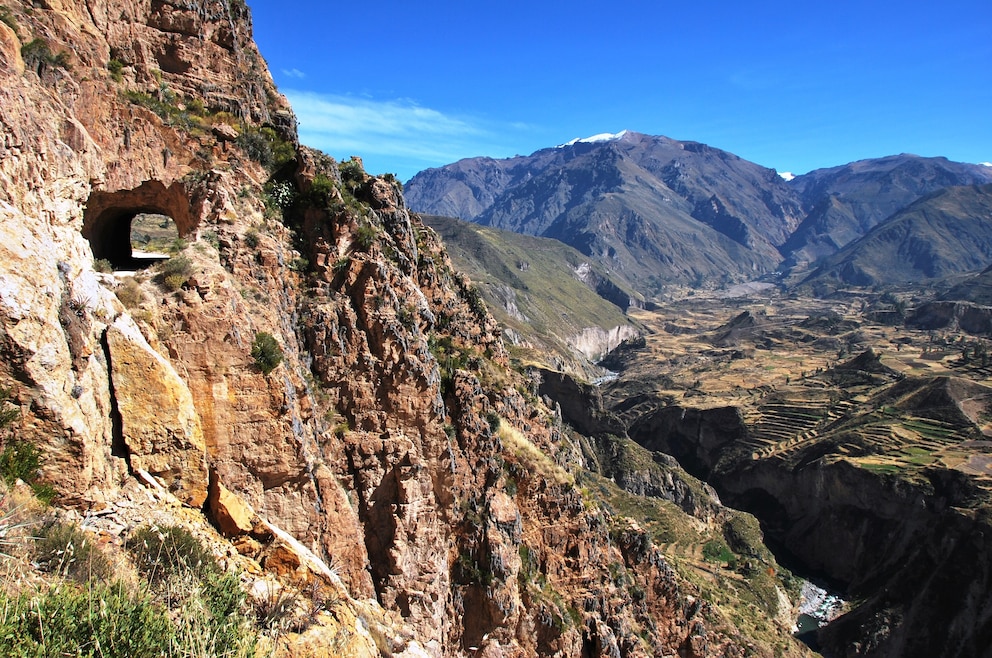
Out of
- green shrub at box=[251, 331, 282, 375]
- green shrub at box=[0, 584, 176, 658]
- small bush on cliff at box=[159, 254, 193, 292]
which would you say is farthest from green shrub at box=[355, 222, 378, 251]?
green shrub at box=[0, 584, 176, 658]

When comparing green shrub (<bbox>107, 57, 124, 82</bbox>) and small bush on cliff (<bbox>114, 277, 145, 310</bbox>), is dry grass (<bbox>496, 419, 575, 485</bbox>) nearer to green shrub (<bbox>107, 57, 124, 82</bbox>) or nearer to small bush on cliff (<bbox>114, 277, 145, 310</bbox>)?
small bush on cliff (<bbox>114, 277, 145, 310</bbox>)

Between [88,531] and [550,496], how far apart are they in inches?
741

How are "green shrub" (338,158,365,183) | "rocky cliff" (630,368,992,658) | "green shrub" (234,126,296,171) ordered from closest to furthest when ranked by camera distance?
"green shrub" (234,126,296,171) → "green shrub" (338,158,365,183) → "rocky cliff" (630,368,992,658)

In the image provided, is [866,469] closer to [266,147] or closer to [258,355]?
[266,147]

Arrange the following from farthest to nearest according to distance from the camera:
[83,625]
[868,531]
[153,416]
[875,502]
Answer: [875,502], [868,531], [153,416], [83,625]

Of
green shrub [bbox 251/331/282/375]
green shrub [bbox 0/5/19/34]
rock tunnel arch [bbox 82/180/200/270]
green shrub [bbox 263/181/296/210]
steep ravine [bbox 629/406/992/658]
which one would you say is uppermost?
green shrub [bbox 0/5/19/34]

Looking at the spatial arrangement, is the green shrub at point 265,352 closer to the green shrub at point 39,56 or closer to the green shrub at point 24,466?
the green shrub at point 24,466

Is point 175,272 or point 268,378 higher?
point 175,272

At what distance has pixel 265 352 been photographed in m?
14.7

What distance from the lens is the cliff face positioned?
10789 mm

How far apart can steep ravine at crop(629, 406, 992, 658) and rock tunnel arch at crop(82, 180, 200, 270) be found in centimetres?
6686

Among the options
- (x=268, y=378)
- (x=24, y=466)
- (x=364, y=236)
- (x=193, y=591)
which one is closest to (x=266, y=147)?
(x=364, y=236)

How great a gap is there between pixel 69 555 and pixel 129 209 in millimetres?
13396

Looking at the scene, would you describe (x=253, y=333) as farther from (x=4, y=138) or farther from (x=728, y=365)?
(x=728, y=365)
